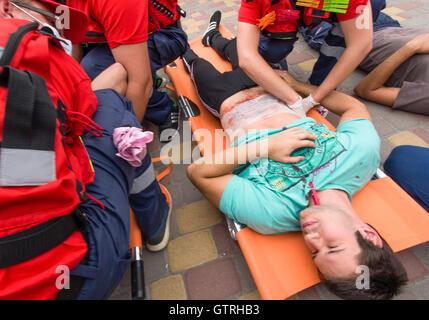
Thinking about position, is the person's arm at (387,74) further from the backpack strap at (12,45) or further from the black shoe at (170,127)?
the backpack strap at (12,45)

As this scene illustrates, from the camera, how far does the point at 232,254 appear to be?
163cm

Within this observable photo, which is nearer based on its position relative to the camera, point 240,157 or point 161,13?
point 240,157

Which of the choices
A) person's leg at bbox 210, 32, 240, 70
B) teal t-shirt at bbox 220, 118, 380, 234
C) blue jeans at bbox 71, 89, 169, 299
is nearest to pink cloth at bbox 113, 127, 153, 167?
blue jeans at bbox 71, 89, 169, 299

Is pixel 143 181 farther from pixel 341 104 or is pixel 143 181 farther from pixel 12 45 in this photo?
pixel 341 104

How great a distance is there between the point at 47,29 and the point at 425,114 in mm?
3044

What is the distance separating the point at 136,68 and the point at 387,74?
2294mm

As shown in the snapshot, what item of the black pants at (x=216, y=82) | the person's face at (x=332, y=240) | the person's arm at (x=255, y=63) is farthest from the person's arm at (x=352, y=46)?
the person's face at (x=332, y=240)

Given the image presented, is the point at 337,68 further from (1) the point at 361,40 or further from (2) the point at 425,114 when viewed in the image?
(2) the point at 425,114

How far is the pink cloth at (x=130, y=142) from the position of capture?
1.15 metres

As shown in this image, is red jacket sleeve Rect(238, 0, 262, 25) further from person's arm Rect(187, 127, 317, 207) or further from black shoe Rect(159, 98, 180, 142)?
black shoe Rect(159, 98, 180, 142)

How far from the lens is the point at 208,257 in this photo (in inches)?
63.7

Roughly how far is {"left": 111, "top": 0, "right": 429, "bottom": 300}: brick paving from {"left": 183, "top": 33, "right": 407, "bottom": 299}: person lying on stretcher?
1.03 ft

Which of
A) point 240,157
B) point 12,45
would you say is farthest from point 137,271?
point 12,45
